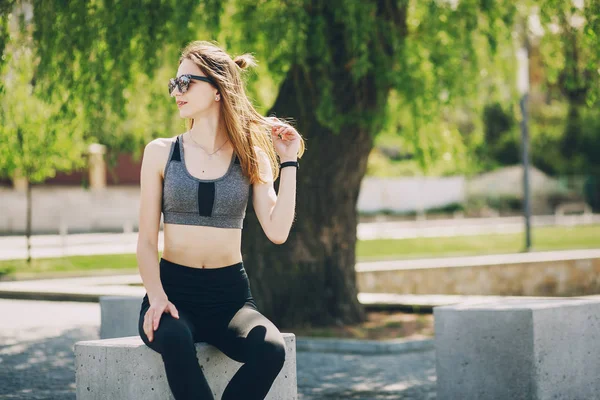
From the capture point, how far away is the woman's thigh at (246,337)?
13.3ft

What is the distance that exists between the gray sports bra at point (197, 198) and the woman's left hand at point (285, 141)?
30 cm

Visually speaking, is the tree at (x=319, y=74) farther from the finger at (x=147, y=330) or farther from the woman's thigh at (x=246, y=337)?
the finger at (x=147, y=330)

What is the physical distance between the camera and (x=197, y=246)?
4.23m

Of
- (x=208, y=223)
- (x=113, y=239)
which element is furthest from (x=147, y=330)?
(x=113, y=239)

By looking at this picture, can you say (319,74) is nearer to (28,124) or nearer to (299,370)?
(299,370)

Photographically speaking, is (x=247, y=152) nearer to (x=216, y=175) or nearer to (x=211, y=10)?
(x=216, y=175)

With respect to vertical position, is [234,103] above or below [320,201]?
above

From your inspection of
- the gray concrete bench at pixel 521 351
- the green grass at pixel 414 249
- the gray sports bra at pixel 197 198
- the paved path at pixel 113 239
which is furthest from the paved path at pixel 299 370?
the paved path at pixel 113 239

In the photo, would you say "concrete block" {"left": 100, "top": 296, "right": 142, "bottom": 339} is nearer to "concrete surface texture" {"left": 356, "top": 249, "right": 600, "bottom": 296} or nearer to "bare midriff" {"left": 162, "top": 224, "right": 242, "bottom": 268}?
"bare midriff" {"left": 162, "top": 224, "right": 242, "bottom": 268}

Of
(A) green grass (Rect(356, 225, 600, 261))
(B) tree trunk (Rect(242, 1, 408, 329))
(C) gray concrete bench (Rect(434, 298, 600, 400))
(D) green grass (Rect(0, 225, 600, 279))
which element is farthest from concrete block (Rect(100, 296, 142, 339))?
(A) green grass (Rect(356, 225, 600, 261))

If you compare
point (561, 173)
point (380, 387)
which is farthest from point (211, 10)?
point (561, 173)

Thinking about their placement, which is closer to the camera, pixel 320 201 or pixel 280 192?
pixel 280 192

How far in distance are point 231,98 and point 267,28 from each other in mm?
4994

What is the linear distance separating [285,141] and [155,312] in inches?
42.1
